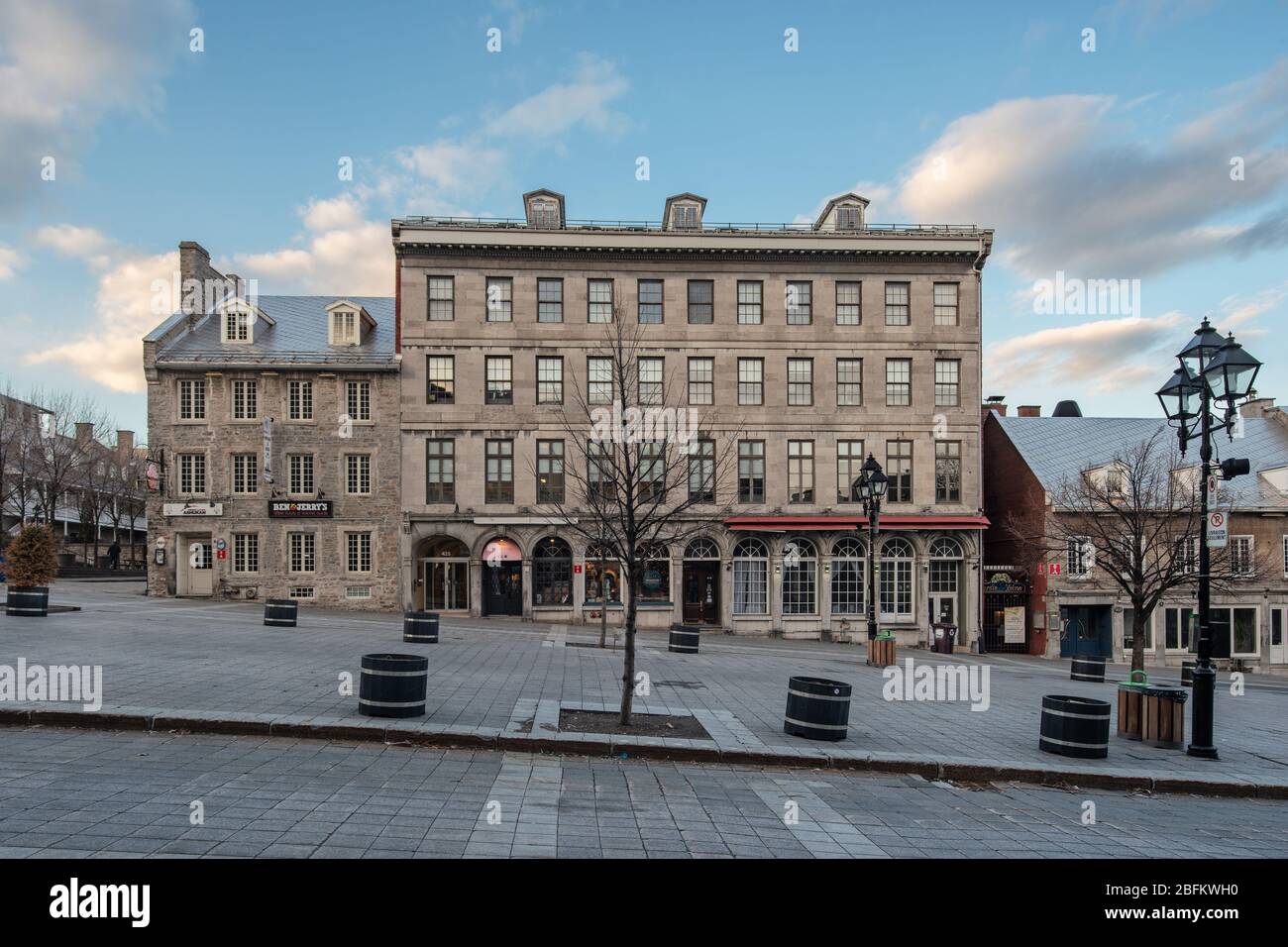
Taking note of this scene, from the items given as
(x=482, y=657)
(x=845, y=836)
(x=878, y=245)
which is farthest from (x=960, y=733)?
(x=878, y=245)

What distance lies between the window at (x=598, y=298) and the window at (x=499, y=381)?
405cm

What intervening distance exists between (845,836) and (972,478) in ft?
96.3

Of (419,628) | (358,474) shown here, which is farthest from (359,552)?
(419,628)

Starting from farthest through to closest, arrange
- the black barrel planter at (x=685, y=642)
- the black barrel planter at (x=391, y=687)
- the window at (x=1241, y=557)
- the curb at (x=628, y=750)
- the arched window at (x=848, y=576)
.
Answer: the arched window at (x=848, y=576)
the window at (x=1241, y=557)
the black barrel planter at (x=685, y=642)
the black barrel planter at (x=391, y=687)
the curb at (x=628, y=750)

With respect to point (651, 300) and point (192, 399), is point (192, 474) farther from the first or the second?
point (651, 300)

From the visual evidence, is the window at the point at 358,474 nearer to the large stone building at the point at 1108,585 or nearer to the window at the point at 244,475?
the window at the point at 244,475

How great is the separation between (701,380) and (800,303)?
18.2ft

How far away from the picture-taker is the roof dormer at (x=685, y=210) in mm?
33781

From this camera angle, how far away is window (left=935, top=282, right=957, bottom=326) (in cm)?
3400

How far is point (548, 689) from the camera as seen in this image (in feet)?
45.9


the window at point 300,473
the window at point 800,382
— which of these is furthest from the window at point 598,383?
the window at point 300,473

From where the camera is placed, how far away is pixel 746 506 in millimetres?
32750

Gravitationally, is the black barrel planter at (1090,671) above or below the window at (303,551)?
below

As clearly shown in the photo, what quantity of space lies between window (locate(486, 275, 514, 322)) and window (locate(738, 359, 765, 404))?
32.9ft
